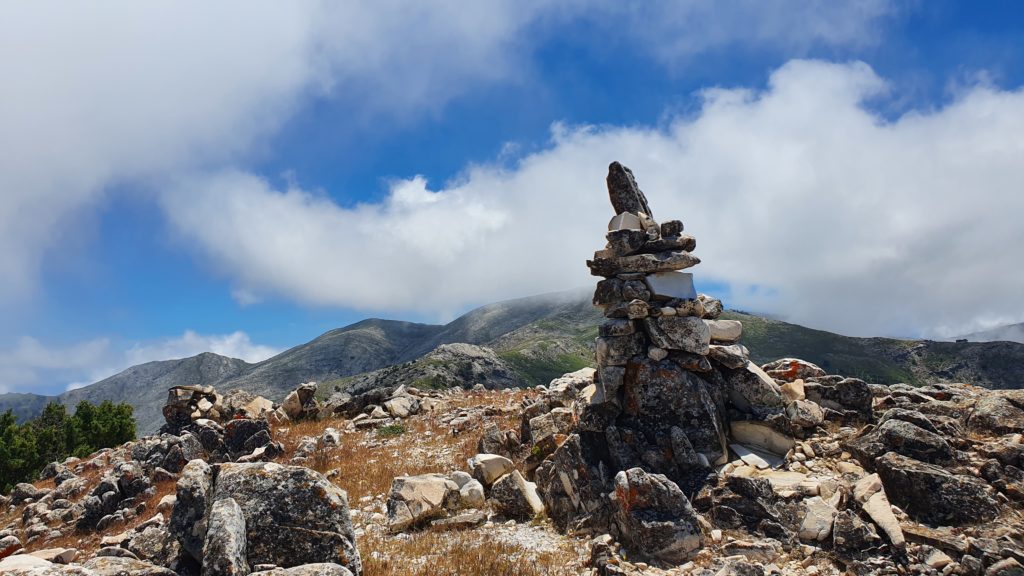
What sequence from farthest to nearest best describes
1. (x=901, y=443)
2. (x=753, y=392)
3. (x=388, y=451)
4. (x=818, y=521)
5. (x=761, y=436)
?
(x=388, y=451) < (x=753, y=392) < (x=761, y=436) < (x=901, y=443) < (x=818, y=521)

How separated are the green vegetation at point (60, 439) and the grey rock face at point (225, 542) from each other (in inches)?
2035

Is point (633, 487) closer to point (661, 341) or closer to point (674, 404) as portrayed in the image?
point (674, 404)

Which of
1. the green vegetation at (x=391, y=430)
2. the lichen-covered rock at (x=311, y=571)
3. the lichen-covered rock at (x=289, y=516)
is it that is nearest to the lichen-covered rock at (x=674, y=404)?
the lichen-covered rock at (x=289, y=516)

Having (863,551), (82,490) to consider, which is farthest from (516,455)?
(82,490)

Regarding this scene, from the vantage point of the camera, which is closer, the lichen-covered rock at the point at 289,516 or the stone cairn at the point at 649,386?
the lichen-covered rock at the point at 289,516

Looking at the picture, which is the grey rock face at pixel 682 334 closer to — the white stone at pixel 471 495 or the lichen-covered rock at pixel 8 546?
the white stone at pixel 471 495

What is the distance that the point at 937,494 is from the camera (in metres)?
10.7

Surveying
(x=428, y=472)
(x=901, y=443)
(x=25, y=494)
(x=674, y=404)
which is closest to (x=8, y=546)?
(x=428, y=472)

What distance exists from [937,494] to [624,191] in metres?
12.1

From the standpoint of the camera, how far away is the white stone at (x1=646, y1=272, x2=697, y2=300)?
1621 centimetres

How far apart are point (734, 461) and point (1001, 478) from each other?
5.53 m

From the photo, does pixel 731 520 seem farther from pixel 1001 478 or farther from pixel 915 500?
pixel 1001 478

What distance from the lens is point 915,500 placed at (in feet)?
35.7

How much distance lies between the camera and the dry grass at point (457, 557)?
31.6ft
